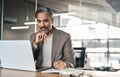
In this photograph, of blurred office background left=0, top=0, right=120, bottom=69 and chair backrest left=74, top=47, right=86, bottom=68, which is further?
blurred office background left=0, top=0, right=120, bottom=69

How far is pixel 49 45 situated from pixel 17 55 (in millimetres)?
387

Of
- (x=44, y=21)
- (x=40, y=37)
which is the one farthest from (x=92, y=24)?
(x=40, y=37)

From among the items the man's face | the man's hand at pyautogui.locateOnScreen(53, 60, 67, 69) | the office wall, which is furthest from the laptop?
the office wall

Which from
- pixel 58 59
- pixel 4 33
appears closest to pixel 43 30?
pixel 58 59

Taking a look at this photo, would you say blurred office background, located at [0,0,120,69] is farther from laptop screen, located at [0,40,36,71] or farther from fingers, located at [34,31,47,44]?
laptop screen, located at [0,40,36,71]

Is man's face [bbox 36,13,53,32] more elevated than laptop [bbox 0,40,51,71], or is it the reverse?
man's face [bbox 36,13,53,32]

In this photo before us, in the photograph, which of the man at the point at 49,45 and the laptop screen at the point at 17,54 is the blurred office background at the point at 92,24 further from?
the laptop screen at the point at 17,54

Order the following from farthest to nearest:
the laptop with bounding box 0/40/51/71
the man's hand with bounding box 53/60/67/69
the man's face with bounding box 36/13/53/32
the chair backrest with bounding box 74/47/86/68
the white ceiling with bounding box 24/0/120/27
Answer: the white ceiling with bounding box 24/0/120/27 → the chair backrest with bounding box 74/47/86/68 → the man's face with bounding box 36/13/53/32 → the man's hand with bounding box 53/60/67/69 → the laptop with bounding box 0/40/51/71

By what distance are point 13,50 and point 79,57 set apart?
6.72 ft

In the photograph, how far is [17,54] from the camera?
5.77 feet

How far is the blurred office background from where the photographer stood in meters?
5.12

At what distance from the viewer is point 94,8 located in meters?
5.20

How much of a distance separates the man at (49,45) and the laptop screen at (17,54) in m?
0.22

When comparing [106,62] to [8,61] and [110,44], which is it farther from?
[8,61]
